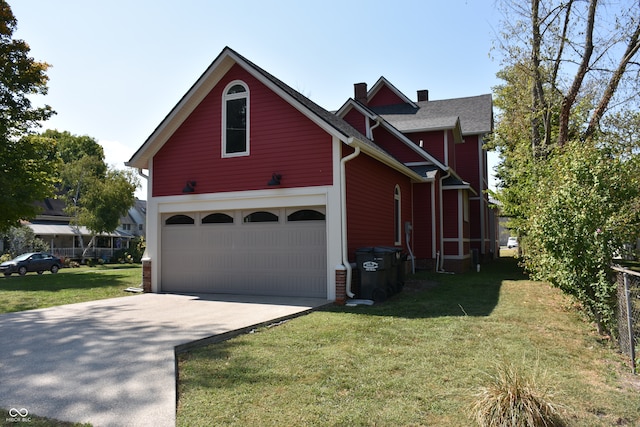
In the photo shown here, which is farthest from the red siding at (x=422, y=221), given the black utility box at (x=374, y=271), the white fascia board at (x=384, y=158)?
the black utility box at (x=374, y=271)

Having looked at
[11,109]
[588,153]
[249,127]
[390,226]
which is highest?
[11,109]

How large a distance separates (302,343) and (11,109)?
21.4 meters

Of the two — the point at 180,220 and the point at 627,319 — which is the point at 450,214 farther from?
the point at 627,319

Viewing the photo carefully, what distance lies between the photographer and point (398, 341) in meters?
6.74

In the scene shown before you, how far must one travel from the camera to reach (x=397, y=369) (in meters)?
5.39

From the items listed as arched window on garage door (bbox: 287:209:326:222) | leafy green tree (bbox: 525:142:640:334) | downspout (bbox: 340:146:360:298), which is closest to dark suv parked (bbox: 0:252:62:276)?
arched window on garage door (bbox: 287:209:326:222)

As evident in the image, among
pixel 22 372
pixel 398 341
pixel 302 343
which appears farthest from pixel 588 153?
pixel 22 372

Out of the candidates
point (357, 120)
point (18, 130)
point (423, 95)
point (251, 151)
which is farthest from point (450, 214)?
point (18, 130)

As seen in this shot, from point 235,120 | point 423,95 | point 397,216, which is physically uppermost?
point 423,95

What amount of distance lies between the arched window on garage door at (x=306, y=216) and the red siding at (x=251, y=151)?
69 centimetres

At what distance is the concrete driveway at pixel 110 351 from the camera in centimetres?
440

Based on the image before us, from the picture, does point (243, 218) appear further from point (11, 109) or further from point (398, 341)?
point (11, 109)

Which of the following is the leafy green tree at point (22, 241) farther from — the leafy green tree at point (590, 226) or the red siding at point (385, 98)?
the leafy green tree at point (590, 226)

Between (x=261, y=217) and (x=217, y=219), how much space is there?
1.41m
